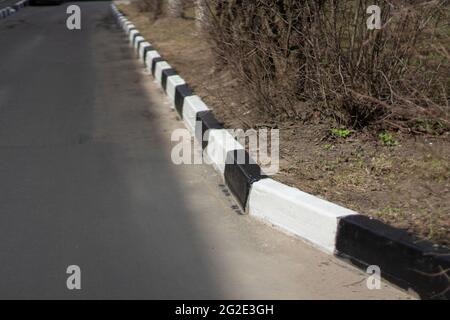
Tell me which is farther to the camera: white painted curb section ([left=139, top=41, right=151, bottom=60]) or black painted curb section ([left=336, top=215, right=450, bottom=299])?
white painted curb section ([left=139, top=41, right=151, bottom=60])

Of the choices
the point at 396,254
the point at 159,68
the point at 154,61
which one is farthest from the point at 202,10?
the point at 396,254

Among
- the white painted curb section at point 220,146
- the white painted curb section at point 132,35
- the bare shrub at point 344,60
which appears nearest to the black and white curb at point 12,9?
the white painted curb section at point 132,35

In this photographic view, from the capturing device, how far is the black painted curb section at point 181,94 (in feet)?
22.5

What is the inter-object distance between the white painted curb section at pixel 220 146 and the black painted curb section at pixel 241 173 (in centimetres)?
14

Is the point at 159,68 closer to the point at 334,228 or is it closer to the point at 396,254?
the point at 334,228

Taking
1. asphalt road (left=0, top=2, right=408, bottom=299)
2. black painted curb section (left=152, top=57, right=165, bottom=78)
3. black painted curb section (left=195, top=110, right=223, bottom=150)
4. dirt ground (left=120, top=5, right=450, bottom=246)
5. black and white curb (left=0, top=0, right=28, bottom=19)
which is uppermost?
dirt ground (left=120, top=5, right=450, bottom=246)

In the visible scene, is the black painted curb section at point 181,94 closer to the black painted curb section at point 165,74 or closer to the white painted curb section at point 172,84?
the white painted curb section at point 172,84

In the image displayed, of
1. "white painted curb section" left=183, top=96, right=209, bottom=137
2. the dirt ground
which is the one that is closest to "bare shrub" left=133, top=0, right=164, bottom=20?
"white painted curb section" left=183, top=96, right=209, bottom=137

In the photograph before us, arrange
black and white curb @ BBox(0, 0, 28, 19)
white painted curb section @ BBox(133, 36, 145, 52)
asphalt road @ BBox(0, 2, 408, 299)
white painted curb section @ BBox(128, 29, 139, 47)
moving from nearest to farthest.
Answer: asphalt road @ BBox(0, 2, 408, 299) < white painted curb section @ BBox(133, 36, 145, 52) < white painted curb section @ BBox(128, 29, 139, 47) < black and white curb @ BBox(0, 0, 28, 19)

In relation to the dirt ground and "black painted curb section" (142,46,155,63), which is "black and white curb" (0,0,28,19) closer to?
"black painted curb section" (142,46,155,63)

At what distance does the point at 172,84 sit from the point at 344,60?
3.16m

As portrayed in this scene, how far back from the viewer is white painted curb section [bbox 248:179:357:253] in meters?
3.56

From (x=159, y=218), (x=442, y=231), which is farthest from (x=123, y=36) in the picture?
(x=442, y=231)

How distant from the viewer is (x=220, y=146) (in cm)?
504
